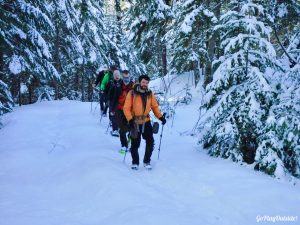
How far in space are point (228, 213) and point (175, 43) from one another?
55.2 feet

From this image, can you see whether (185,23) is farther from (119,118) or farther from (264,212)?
(264,212)

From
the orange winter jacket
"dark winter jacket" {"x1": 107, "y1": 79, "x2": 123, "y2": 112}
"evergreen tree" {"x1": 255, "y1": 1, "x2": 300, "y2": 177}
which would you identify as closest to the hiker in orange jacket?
the orange winter jacket

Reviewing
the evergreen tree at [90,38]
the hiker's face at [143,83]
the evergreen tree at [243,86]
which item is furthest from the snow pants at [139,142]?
the evergreen tree at [90,38]

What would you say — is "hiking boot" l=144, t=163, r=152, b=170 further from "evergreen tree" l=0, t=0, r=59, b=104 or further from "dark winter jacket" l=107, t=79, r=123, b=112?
"evergreen tree" l=0, t=0, r=59, b=104

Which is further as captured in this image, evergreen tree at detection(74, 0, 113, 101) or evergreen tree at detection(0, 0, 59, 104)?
evergreen tree at detection(74, 0, 113, 101)

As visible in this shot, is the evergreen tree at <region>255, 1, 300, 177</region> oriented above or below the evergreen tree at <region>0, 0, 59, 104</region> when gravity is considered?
below

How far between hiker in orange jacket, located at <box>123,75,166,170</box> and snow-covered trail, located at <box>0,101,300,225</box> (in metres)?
0.55

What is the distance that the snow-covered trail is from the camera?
5434mm

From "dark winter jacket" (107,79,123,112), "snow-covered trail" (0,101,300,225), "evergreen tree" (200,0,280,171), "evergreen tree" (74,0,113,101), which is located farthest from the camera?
"evergreen tree" (74,0,113,101)

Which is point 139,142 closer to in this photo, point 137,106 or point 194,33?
point 137,106

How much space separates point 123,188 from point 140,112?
6.93 ft

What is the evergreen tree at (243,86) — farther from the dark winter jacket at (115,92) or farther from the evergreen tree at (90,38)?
the evergreen tree at (90,38)

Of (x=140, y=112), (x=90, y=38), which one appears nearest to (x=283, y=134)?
(x=140, y=112)

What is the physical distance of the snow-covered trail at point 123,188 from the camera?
17.8 feet
